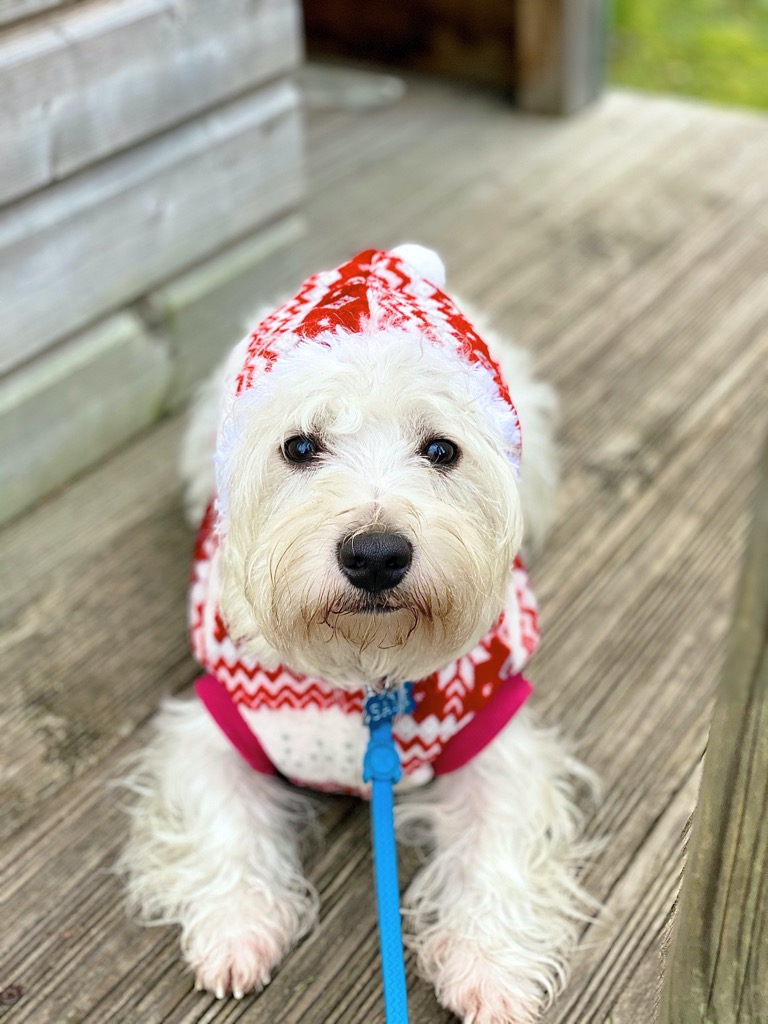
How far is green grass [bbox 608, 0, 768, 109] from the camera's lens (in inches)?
191

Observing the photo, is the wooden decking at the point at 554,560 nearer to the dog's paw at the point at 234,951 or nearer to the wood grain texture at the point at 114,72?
the dog's paw at the point at 234,951

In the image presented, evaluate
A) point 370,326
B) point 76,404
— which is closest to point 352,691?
point 370,326

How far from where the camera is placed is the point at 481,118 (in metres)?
3.99

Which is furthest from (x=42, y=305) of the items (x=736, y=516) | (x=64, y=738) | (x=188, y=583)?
(x=736, y=516)

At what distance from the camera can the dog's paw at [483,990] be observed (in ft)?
4.62

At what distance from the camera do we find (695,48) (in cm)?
513

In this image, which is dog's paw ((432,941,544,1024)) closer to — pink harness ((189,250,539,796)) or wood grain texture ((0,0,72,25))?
pink harness ((189,250,539,796))

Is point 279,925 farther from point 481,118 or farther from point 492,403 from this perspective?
point 481,118

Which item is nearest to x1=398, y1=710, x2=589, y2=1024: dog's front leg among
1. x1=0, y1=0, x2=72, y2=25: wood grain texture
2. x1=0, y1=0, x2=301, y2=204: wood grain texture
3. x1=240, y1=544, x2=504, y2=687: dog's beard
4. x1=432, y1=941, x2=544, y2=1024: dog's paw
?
x1=432, y1=941, x2=544, y2=1024: dog's paw

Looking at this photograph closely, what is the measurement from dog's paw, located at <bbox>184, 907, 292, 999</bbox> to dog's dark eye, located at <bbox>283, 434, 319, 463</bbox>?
0.64m

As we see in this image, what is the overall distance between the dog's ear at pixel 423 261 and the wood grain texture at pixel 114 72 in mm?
885

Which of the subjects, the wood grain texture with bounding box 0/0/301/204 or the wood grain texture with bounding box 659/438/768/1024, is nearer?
the wood grain texture with bounding box 659/438/768/1024

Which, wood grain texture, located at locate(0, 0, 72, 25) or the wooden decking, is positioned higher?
wood grain texture, located at locate(0, 0, 72, 25)

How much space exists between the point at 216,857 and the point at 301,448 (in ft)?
2.05
